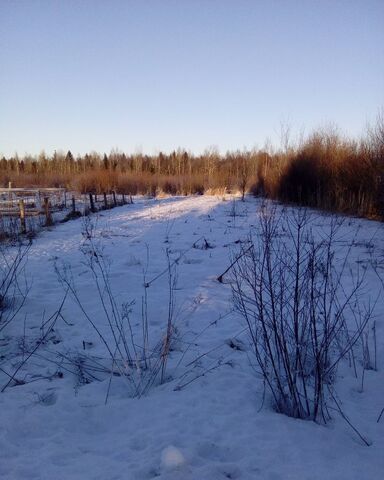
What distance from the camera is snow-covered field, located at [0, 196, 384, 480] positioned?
69.7 inches

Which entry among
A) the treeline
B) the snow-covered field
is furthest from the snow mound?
the treeline

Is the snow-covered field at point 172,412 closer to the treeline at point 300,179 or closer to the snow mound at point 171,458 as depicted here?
the snow mound at point 171,458

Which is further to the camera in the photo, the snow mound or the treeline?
the treeline

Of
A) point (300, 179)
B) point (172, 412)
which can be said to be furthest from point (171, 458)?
point (300, 179)

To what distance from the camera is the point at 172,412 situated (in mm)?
2221

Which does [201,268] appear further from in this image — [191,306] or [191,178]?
[191,178]

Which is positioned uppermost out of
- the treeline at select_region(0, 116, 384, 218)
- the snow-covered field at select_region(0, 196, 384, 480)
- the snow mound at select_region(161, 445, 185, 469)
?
the treeline at select_region(0, 116, 384, 218)

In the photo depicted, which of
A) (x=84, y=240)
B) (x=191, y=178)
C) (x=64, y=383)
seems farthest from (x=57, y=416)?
(x=191, y=178)

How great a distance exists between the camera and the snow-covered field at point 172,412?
1771 mm

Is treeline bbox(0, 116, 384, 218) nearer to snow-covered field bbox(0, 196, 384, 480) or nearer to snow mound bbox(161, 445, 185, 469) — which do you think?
snow-covered field bbox(0, 196, 384, 480)

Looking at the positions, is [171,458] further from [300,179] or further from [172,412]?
[300,179]

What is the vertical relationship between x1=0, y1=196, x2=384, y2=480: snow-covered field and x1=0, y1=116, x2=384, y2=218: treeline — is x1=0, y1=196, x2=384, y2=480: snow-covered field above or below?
below

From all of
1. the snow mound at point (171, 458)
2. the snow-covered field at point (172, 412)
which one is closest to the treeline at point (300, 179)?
the snow-covered field at point (172, 412)

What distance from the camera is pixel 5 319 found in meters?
3.69
